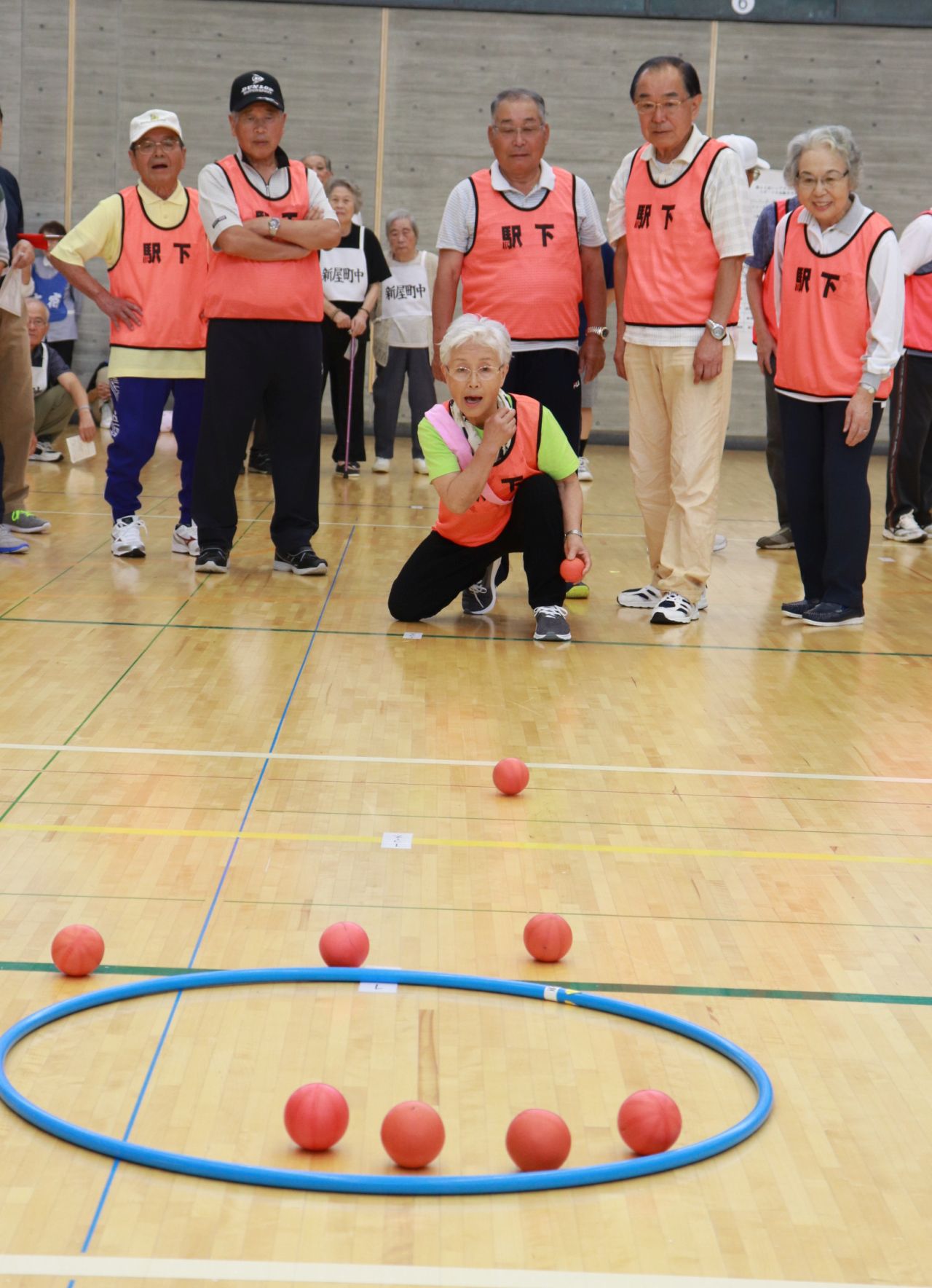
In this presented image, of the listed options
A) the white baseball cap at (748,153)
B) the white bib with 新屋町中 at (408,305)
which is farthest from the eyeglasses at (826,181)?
the white bib with 新屋町中 at (408,305)

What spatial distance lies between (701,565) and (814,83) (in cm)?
911

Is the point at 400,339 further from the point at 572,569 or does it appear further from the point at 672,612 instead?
the point at 572,569

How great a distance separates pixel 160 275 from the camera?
6.30 m

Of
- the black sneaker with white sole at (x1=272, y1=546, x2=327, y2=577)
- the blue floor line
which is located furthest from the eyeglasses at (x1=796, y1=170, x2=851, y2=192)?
the black sneaker with white sole at (x1=272, y1=546, x2=327, y2=577)

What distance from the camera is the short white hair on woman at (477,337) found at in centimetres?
489

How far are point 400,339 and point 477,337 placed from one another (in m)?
5.71

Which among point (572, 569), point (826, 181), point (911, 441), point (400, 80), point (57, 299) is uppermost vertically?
point (400, 80)

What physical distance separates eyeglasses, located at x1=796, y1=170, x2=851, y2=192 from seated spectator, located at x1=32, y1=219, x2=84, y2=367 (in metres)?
7.84

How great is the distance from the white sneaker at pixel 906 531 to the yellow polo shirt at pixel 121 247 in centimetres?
369

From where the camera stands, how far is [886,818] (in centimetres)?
349

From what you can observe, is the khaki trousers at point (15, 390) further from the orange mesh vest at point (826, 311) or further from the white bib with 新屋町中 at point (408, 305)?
the white bib with 新屋町中 at point (408, 305)

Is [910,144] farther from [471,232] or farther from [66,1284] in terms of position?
[66,1284]

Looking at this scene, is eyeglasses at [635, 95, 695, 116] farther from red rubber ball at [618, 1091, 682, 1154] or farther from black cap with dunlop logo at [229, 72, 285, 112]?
red rubber ball at [618, 1091, 682, 1154]

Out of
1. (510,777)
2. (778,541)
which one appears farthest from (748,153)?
(510,777)
